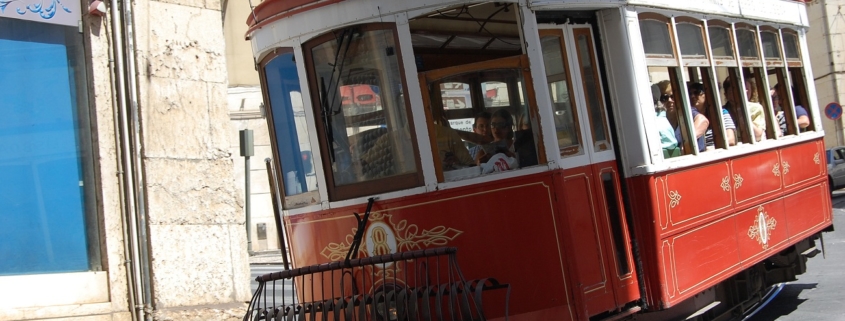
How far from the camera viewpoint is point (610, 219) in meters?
6.02

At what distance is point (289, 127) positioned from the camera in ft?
20.8

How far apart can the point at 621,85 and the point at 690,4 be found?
1274 mm

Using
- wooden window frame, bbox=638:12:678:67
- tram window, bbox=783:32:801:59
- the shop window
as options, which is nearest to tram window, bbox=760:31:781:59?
tram window, bbox=783:32:801:59

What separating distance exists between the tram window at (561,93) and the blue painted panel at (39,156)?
3643 mm

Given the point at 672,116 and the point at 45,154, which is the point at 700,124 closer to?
the point at 672,116

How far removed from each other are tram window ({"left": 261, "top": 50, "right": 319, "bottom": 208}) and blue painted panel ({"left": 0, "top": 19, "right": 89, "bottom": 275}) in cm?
175

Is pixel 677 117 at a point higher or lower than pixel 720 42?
lower

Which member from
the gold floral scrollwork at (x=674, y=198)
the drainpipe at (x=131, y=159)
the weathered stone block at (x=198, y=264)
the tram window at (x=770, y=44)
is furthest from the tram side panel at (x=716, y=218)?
the drainpipe at (x=131, y=159)

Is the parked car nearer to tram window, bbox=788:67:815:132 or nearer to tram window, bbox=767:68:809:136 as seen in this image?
tram window, bbox=788:67:815:132

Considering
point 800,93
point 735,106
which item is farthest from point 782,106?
A: point 735,106

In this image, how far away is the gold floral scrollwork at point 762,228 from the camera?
25.1 feet

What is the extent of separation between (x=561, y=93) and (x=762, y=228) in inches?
114

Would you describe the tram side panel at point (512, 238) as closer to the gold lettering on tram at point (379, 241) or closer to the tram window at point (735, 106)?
the gold lettering on tram at point (379, 241)

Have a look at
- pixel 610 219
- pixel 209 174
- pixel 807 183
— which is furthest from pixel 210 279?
pixel 807 183
